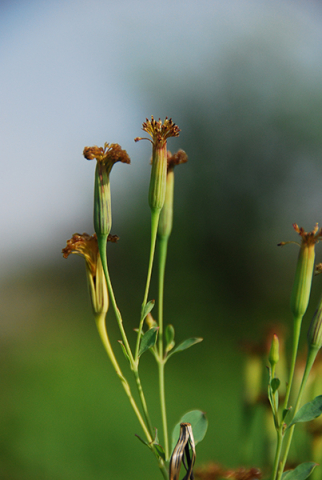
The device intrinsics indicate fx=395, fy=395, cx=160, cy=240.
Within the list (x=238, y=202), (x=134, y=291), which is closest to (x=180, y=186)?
(x=238, y=202)

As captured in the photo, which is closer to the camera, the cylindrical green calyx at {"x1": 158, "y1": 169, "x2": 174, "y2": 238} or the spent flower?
the spent flower

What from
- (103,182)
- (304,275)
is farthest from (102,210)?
A: (304,275)

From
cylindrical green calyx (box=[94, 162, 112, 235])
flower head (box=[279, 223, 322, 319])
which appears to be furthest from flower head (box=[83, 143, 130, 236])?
flower head (box=[279, 223, 322, 319])

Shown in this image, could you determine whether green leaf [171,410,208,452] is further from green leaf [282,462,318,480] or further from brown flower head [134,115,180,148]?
brown flower head [134,115,180,148]

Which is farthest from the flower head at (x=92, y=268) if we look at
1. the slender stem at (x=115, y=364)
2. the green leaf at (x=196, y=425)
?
the green leaf at (x=196, y=425)

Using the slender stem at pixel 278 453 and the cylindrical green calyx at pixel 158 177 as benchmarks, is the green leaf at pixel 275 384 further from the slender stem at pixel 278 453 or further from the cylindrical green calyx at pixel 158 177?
the cylindrical green calyx at pixel 158 177

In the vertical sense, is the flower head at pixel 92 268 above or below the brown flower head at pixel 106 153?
below

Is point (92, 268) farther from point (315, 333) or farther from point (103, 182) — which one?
point (315, 333)

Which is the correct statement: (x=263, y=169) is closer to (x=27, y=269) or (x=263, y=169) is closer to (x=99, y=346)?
(x=99, y=346)

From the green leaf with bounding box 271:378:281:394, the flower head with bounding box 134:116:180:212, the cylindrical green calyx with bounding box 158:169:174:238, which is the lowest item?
the green leaf with bounding box 271:378:281:394
